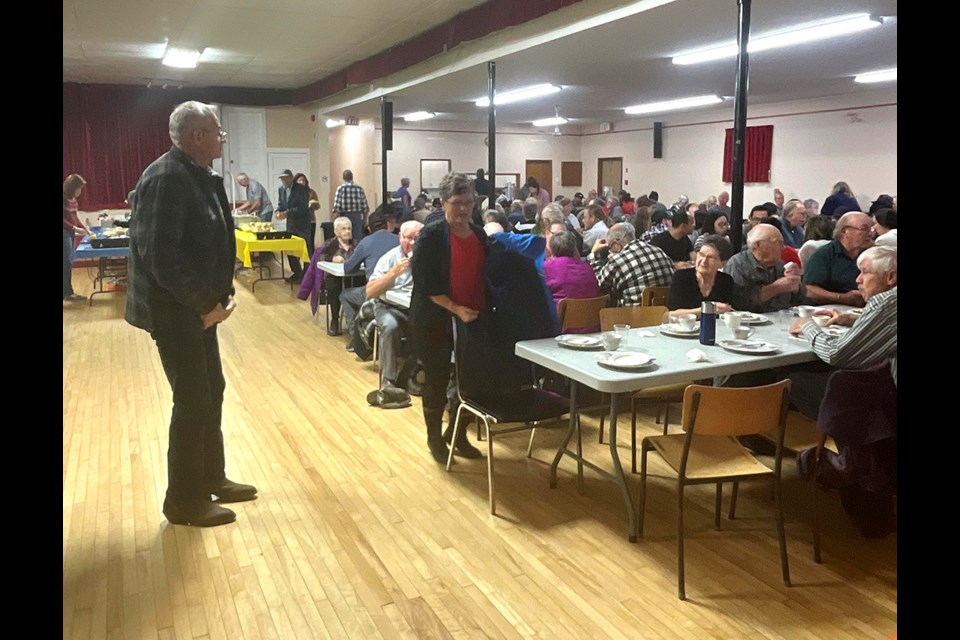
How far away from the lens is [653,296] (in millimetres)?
4801

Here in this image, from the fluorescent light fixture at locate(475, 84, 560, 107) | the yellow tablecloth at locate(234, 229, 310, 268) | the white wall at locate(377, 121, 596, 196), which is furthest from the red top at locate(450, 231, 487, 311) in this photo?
the white wall at locate(377, 121, 596, 196)

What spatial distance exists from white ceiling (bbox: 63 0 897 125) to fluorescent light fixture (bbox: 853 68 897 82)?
0.18m

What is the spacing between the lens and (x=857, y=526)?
3201 millimetres

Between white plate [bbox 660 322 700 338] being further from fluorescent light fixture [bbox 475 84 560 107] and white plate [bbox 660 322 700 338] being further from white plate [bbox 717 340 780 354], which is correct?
fluorescent light fixture [bbox 475 84 560 107]

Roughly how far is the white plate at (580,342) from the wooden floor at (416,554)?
76 cm

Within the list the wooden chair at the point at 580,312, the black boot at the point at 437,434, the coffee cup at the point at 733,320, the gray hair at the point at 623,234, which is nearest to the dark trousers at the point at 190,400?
the black boot at the point at 437,434

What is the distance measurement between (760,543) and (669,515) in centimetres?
40

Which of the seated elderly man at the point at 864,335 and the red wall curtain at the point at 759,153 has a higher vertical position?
the red wall curtain at the point at 759,153

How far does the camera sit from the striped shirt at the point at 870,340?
285 centimetres

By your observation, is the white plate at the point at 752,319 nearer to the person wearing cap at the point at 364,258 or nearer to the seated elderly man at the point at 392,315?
the seated elderly man at the point at 392,315

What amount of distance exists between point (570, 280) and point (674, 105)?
9.62 meters

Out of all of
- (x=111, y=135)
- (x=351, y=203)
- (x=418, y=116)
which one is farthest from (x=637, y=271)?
(x=418, y=116)
